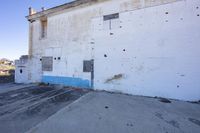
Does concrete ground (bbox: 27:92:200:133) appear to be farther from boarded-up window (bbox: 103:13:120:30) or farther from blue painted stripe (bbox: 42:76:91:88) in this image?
boarded-up window (bbox: 103:13:120:30)

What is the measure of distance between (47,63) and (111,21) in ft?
16.9

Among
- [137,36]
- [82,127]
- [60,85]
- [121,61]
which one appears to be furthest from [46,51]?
[82,127]

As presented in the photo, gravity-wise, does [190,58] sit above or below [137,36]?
below

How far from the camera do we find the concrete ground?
3010 millimetres

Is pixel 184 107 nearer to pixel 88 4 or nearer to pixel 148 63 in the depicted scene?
→ pixel 148 63

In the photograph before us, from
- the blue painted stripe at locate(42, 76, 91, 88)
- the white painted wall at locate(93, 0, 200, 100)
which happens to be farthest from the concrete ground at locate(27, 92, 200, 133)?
the blue painted stripe at locate(42, 76, 91, 88)

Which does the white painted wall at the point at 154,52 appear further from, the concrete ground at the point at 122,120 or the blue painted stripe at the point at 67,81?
the concrete ground at the point at 122,120

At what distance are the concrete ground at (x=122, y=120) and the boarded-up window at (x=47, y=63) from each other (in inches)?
201

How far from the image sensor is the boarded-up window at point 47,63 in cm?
898

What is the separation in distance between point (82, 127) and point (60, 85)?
5822 mm

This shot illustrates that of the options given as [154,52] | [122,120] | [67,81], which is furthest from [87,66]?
[122,120]

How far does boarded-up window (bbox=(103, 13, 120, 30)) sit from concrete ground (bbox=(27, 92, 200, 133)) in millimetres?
4101

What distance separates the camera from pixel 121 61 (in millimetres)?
6695

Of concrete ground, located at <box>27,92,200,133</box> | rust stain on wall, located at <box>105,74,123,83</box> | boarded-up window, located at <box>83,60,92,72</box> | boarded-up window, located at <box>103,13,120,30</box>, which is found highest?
boarded-up window, located at <box>103,13,120,30</box>
